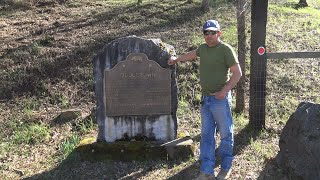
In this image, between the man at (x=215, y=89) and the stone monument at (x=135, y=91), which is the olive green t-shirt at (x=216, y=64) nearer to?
the man at (x=215, y=89)

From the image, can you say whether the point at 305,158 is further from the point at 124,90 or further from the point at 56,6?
the point at 56,6

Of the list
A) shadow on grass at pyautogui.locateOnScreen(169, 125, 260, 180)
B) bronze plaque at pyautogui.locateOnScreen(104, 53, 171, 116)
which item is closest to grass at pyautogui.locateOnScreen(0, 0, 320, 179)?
shadow on grass at pyautogui.locateOnScreen(169, 125, 260, 180)

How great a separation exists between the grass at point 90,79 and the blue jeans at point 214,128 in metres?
0.56

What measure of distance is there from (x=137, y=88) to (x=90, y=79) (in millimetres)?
3576

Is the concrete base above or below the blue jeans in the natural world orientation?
below

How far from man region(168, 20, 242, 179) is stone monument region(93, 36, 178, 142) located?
1.03 meters

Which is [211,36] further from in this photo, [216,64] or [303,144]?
[303,144]

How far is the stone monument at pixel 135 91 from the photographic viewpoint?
252 inches

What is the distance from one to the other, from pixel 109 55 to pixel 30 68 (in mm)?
4286

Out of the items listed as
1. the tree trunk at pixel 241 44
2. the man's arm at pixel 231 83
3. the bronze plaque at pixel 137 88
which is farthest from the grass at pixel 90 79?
the man's arm at pixel 231 83

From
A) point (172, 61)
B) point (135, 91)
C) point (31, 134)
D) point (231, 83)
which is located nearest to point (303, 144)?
point (231, 83)

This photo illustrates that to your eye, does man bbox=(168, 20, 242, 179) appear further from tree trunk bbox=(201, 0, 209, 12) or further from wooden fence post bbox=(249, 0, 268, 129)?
tree trunk bbox=(201, 0, 209, 12)

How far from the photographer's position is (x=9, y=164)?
6.67 metres

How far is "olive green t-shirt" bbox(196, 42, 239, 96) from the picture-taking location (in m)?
5.16
